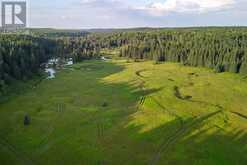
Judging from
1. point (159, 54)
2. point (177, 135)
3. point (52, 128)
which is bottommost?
point (52, 128)

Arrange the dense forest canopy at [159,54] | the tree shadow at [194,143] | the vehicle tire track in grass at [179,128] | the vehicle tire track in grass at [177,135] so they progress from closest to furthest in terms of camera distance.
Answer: the tree shadow at [194,143], the vehicle tire track in grass at [177,135], the vehicle tire track in grass at [179,128], the dense forest canopy at [159,54]

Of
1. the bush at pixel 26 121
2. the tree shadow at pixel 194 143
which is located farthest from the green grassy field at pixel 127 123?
the bush at pixel 26 121

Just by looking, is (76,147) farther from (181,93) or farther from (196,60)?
(196,60)

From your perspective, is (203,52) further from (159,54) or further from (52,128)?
(52,128)

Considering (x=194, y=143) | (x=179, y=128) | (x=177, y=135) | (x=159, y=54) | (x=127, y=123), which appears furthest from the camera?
(x=159, y=54)

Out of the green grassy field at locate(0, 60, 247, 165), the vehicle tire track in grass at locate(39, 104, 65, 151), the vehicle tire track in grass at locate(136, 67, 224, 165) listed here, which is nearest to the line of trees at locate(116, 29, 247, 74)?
the green grassy field at locate(0, 60, 247, 165)

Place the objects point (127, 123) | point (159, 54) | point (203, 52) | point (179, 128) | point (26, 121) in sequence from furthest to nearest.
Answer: point (159, 54) → point (203, 52) → point (127, 123) → point (26, 121) → point (179, 128)

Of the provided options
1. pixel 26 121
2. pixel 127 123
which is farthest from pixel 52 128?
pixel 127 123

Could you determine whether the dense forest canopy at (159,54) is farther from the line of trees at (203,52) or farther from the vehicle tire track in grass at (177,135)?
the vehicle tire track in grass at (177,135)

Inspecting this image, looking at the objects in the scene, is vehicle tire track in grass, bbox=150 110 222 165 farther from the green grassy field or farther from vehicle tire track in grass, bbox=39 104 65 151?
vehicle tire track in grass, bbox=39 104 65 151
